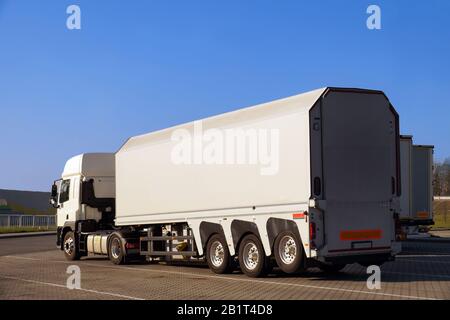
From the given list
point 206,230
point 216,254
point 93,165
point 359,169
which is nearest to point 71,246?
point 93,165

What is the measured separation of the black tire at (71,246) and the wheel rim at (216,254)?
24.5 ft

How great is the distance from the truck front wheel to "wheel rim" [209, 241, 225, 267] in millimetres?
7471

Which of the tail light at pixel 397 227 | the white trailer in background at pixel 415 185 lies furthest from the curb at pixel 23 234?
the tail light at pixel 397 227

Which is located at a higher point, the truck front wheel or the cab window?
the cab window

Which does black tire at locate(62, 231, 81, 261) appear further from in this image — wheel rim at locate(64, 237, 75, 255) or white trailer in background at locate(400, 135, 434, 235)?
white trailer in background at locate(400, 135, 434, 235)

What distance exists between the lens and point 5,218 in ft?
152

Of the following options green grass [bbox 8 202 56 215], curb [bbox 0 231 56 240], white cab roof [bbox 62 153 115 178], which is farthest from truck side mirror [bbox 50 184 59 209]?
green grass [bbox 8 202 56 215]

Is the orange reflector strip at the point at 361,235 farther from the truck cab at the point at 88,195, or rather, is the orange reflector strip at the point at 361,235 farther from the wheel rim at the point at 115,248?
the truck cab at the point at 88,195

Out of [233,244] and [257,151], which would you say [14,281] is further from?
Answer: [257,151]

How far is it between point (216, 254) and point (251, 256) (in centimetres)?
139

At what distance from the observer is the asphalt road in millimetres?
11617

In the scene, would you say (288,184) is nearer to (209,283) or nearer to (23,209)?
(209,283)
